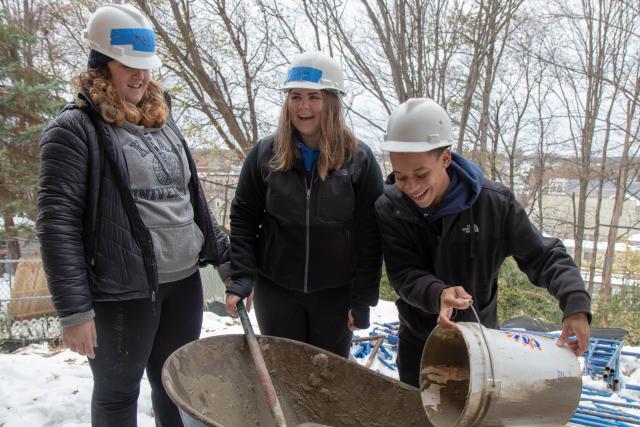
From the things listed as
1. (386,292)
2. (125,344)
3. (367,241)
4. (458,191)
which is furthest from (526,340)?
(386,292)

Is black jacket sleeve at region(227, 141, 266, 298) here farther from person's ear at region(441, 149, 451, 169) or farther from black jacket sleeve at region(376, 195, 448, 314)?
person's ear at region(441, 149, 451, 169)

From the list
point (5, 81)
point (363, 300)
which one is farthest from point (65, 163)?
point (5, 81)

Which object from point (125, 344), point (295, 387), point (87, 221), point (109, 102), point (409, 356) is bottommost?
point (295, 387)

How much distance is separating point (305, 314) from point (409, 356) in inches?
20.0

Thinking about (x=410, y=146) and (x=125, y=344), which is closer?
(x=410, y=146)

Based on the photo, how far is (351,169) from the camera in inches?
83.1

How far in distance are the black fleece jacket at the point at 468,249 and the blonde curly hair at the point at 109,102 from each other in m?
1.00

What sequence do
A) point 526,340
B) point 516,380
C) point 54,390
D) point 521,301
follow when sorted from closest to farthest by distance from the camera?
point 516,380
point 526,340
point 54,390
point 521,301

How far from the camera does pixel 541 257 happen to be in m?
1.78

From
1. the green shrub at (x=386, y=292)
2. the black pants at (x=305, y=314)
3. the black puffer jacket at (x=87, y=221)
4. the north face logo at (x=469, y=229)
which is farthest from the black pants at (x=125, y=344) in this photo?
the green shrub at (x=386, y=292)

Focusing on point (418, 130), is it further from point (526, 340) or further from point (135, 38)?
point (135, 38)

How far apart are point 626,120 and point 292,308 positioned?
596 inches

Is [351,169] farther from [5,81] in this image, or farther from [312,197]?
[5,81]

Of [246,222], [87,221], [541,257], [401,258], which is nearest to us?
[87,221]
